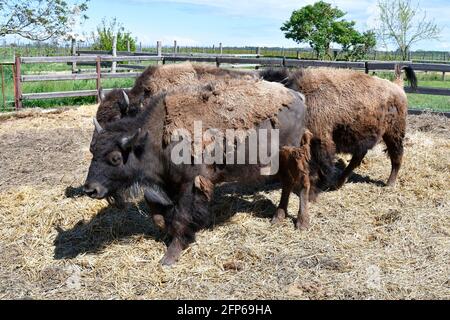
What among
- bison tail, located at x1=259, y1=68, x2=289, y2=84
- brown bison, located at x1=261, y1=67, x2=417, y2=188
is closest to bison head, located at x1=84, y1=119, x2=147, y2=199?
brown bison, located at x1=261, y1=67, x2=417, y2=188

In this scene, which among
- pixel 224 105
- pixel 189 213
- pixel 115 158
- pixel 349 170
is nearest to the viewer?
pixel 115 158

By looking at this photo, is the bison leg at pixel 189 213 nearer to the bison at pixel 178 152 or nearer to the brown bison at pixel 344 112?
the bison at pixel 178 152

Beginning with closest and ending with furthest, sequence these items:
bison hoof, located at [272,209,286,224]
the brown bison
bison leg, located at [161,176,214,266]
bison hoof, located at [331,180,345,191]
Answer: bison leg, located at [161,176,214,266] → bison hoof, located at [272,209,286,224] → the brown bison → bison hoof, located at [331,180,345,191]

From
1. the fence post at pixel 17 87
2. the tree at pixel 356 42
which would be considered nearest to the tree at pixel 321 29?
the tree at pixel 356 42

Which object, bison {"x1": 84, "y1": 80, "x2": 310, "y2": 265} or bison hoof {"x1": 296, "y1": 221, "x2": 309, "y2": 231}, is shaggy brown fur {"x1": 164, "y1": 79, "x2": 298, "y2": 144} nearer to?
bison {"x1": 84, "y1": 80, "x2": 310, "y2": 265}

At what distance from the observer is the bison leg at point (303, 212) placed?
5855 mm

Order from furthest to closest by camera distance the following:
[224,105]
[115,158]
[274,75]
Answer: [274,75], [224,105], [115,158]

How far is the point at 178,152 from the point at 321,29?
41503mm

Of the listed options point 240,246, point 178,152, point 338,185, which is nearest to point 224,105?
point 178,152

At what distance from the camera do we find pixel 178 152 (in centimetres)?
505

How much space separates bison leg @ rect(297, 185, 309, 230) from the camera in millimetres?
5855

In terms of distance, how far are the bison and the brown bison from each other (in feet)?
4.07

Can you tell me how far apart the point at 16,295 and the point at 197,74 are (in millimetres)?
4191

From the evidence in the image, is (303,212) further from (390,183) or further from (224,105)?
(390,183)
